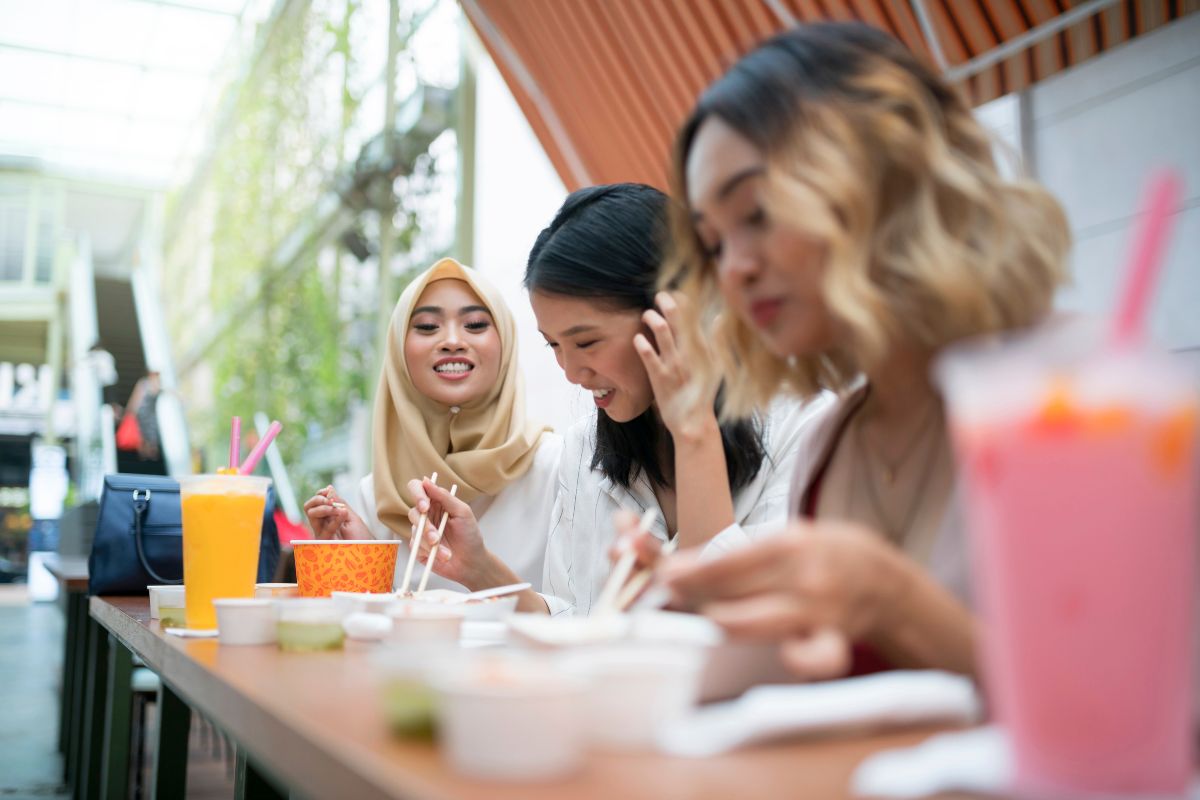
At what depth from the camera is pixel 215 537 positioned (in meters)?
1.33

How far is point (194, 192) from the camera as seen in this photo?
13797 millimetres

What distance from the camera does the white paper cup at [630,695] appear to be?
60cm

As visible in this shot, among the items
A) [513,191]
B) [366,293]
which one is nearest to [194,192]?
[366,293]

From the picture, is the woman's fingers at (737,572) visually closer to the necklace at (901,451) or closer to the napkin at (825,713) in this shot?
the napkin at (825,713)

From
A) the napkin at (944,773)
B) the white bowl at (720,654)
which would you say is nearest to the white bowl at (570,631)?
the white bowl at (720,654)

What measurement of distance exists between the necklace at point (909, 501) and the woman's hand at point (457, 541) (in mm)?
813

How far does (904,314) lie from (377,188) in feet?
20.2

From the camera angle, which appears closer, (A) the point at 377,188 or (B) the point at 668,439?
(B) the point at 668,439

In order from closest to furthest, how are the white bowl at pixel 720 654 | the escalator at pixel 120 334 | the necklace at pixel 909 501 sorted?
the white bowl at pixel 720 654, the necklace at pixel 909 501, the escalator at pixel 120 334

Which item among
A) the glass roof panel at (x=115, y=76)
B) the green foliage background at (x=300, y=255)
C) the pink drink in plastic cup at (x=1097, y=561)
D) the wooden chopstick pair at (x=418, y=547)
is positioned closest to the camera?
the pink drink in plastic cup at (x=1097, y=561)

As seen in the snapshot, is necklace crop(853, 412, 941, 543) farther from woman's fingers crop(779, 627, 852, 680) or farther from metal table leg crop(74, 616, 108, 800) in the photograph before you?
metal table leg crop(74, 616, 108, 800)

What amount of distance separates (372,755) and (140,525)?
6.70 ft

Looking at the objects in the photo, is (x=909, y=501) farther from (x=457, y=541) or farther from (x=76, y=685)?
(x=76, y=685)

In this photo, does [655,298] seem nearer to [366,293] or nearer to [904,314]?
[904,314]
